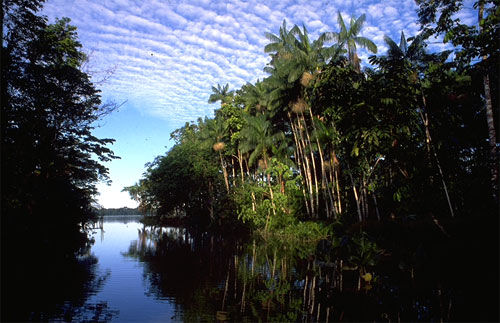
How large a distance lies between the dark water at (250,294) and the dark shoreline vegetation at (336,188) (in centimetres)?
6

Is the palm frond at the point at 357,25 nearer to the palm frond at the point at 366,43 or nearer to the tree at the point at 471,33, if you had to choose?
the palm frond at the point at 366,43

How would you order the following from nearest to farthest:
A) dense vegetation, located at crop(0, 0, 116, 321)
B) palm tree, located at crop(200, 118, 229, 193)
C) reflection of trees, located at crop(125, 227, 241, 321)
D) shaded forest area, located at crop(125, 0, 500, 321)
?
reflection of trees, located at crop(125, 227, 241, 321) < shaded forest area, located at crop(125, 0, 500, 321) < dense vegetation, located at crop(0, 0, 116, 321) < palm tree, located at crop(200, 118, 229, 193)

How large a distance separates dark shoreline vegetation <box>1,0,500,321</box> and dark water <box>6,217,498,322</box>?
0.06 m

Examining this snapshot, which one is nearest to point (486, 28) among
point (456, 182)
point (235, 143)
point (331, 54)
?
point (456, 182)

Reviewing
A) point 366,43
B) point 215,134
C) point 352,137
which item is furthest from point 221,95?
point 352,137

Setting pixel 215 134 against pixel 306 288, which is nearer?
pixel 306 288

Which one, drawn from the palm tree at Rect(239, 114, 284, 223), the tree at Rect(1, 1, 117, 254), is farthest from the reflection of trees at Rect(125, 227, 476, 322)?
the palm tree at Rect(239, 114, 284, 223)

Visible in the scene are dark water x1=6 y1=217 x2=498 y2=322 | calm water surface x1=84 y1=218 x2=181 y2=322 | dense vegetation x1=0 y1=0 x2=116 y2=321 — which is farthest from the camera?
dense vegetation x1=0 y1=0 x2=116 y2=321

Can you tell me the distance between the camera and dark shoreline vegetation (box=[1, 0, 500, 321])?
6824mm

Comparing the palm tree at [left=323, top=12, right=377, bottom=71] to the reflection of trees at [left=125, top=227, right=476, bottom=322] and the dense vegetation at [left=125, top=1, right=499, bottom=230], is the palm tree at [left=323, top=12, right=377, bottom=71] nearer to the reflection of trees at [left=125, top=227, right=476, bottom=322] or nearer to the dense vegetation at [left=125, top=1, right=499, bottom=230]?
the dense vegetation at [left=125, top=1, right=499, bottom=230]

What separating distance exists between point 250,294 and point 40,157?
1052 cm

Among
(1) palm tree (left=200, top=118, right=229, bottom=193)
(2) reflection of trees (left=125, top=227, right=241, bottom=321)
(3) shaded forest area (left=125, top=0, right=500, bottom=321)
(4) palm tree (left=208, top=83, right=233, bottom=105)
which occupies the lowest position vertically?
(2) reflection of trees (left=125, top=227, right=241, bottom=321)

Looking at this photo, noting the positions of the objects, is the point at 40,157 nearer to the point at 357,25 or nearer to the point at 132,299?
the point at 132,299

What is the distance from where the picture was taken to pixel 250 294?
7.64m
